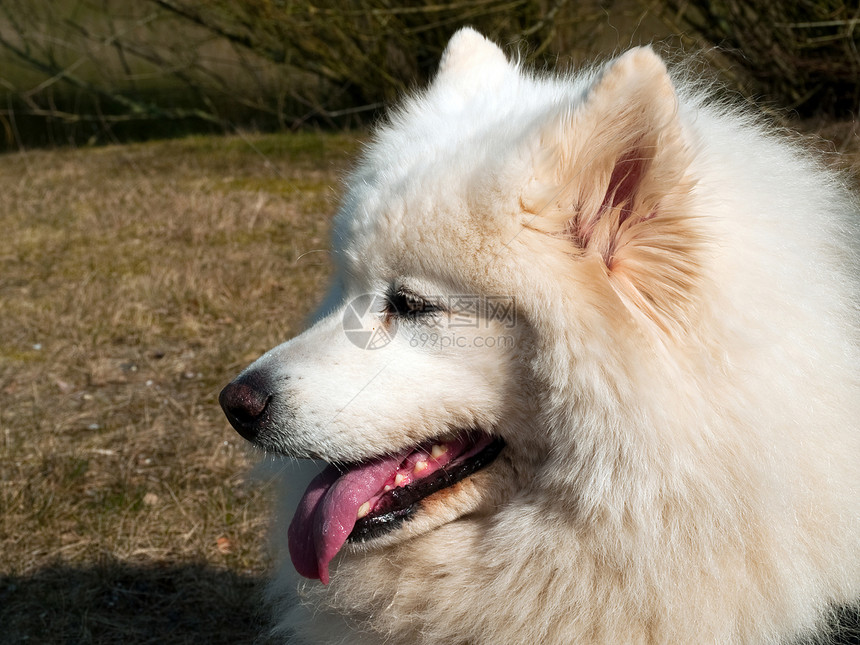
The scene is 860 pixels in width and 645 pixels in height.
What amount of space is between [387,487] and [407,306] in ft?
1.40

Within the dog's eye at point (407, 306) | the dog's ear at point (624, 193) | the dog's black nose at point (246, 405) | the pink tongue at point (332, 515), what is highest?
the dog's ear at point (624, 193)

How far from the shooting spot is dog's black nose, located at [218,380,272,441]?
1855mm

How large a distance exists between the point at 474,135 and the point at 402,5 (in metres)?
8.26

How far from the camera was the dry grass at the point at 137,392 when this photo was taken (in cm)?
303

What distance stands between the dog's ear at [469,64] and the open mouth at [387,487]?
1.02 metres

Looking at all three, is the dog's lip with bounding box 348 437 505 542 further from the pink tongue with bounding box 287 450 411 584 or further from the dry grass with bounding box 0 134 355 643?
the dry grass with bounding box 0 134 355 643

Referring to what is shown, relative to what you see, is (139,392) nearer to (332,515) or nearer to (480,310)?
(332,515)

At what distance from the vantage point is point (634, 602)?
5.87 ft

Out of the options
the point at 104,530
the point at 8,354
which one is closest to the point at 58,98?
the point at 8,354

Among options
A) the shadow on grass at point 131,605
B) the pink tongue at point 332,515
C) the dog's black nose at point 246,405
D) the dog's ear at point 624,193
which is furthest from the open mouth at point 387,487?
the shadow on grass at point 131,605

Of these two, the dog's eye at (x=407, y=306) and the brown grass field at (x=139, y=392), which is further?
the brown grass field at (x=139, y=392)

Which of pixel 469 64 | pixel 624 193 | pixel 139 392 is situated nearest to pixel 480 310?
pixel 624 193

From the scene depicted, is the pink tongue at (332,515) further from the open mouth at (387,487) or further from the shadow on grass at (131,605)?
the shadow on grass at (131,605)

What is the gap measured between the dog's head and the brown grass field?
71cm
